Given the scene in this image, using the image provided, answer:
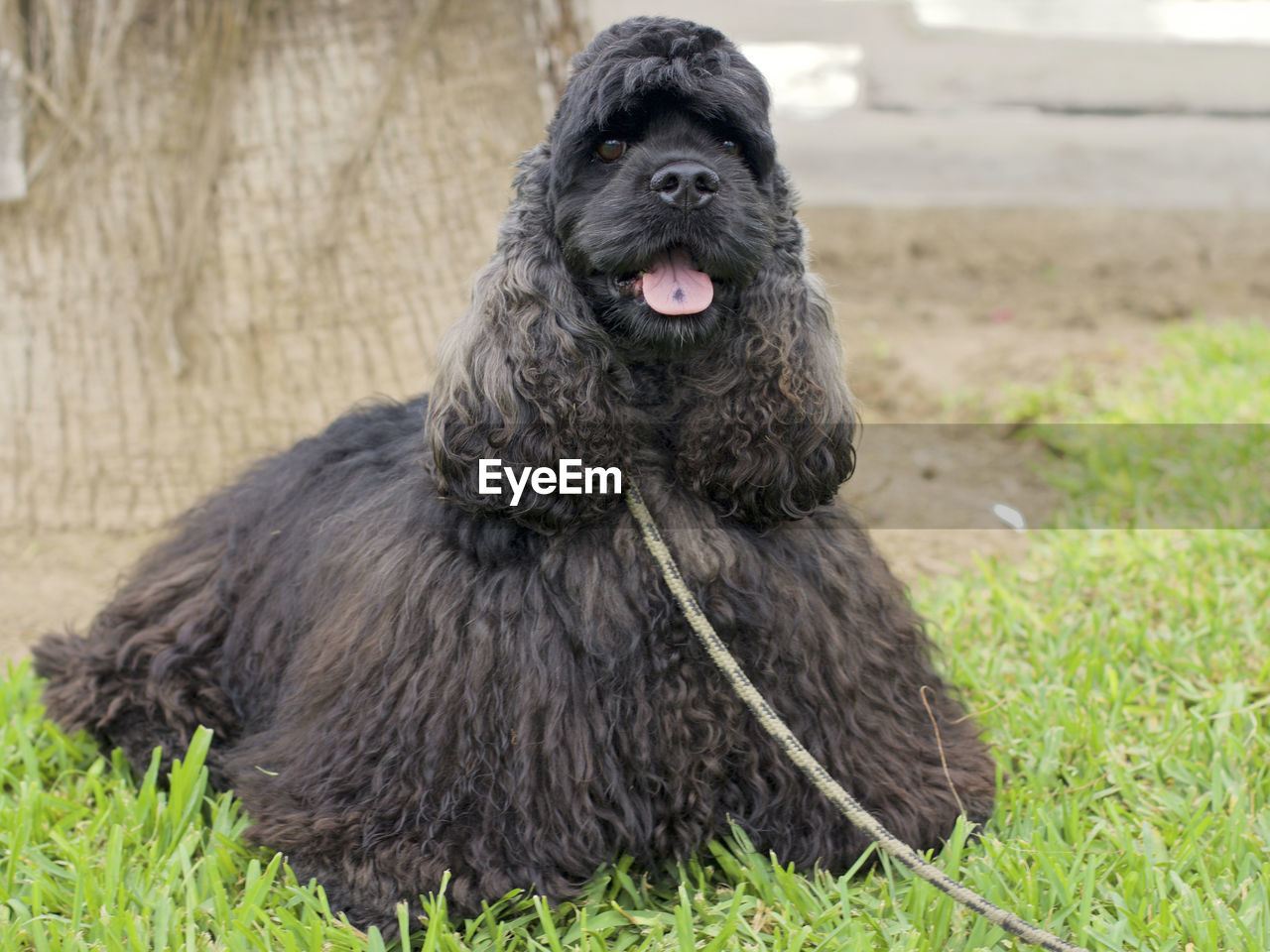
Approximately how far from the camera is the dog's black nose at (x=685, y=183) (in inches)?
87.3

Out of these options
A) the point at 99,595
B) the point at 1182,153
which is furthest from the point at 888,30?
the point at 99,595

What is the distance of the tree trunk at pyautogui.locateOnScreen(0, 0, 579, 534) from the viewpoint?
4.20m

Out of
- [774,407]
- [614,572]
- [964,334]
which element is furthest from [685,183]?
[964,334]

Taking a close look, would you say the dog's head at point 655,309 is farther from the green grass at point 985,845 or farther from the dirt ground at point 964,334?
the dirt ground at point 964,334

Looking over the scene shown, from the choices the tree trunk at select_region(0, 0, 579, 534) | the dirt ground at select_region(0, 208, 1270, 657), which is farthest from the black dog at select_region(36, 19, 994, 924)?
the tree trunk at select_region(0, 0, 579, 534)

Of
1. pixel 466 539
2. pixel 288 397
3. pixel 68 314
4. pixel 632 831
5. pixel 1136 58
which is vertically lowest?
pixel 632 831

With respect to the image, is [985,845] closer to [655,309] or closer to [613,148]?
[655,309]

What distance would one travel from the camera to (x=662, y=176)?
2.22 metres

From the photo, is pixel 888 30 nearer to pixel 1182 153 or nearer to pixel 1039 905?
pixel 1182 153

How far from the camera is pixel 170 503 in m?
4.52

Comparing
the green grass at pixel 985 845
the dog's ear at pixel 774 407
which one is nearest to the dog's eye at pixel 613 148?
the dog's ear at pixel 774 407

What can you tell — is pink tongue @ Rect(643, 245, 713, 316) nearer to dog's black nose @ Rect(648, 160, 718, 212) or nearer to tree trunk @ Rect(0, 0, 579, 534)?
dog's black nose @ Rect(648, 160, 718, 212)

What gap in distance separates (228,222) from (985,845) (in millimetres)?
3339

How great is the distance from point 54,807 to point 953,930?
2.14 m
